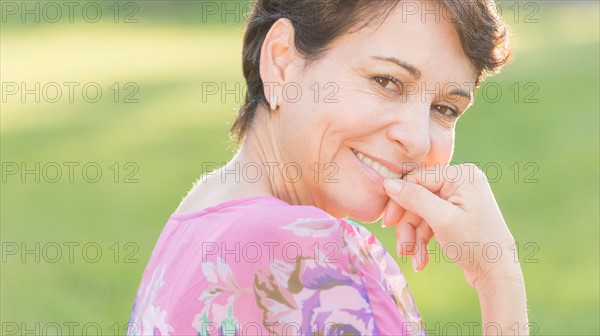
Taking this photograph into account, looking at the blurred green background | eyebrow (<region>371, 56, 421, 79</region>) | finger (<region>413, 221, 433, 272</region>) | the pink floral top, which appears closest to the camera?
the pink floral top

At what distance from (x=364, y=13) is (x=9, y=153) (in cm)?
1075

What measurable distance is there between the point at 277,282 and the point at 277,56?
2.45 ft

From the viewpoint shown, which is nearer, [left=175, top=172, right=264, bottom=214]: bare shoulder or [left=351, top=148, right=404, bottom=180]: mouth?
[left=175, top=172, right=264, bottom=214]: bare shoulder

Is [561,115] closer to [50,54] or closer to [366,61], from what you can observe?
[50,54]

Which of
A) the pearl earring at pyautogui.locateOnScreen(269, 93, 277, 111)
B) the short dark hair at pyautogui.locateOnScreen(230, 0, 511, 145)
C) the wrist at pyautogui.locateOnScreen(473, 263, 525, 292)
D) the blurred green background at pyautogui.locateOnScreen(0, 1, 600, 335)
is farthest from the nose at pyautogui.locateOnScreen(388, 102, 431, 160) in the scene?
the blurred green background at pyautogui.locateOnScreen(0, 1, 600, 335)

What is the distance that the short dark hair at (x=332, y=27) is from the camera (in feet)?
9.82

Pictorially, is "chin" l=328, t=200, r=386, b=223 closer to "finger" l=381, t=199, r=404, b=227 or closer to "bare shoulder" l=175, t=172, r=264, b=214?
"finger" l=381, t=199, r=404, b=227

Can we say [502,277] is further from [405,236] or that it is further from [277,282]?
[277,282]

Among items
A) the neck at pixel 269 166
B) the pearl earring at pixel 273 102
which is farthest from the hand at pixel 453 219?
the pearl earring at pixel 273 102

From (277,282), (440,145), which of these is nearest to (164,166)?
(440,145)

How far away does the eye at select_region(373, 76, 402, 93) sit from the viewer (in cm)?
296

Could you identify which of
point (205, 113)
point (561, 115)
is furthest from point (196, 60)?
point (561, 115)

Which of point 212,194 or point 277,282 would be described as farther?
point 212,194

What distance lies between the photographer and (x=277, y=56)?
3.11 meters
